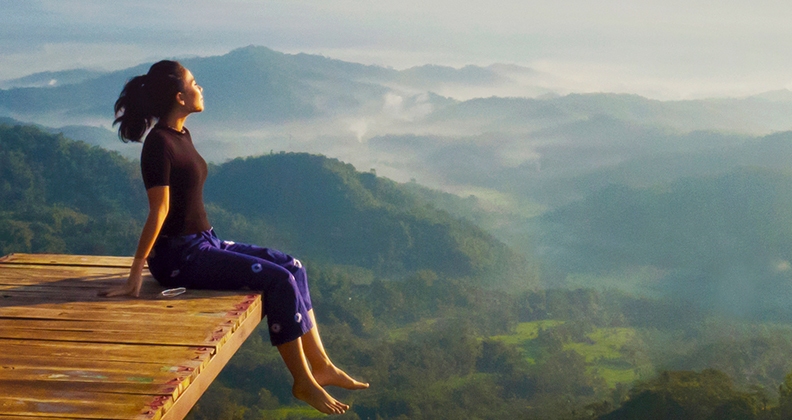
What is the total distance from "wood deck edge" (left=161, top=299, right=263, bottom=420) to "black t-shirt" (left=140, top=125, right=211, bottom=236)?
2.19 feet

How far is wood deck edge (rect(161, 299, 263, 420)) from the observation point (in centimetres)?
288

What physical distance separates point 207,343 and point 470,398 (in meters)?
68.7

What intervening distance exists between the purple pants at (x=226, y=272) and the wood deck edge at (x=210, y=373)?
119mm

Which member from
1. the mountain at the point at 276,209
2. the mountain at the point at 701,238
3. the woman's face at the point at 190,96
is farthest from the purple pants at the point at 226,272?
the mountain at the point at 701,238

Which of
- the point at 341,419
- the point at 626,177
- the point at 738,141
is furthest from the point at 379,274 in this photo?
the point at 738,141

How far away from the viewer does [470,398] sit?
228ft

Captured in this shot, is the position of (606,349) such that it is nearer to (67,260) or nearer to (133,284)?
(67,260)

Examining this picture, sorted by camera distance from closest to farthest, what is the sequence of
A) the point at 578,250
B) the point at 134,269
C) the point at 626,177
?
the point at 134,269
the point at 578,250
the point at 626,177

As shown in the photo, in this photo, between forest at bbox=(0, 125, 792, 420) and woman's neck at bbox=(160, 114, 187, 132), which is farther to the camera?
forest at bbox=(0, 125, 792, 420)

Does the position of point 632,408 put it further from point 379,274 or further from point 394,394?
point 379,274

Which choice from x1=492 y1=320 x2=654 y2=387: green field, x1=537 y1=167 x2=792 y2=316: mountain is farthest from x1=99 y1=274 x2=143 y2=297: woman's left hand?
x1=537 y1=167 x2=792 y2=316: mountain

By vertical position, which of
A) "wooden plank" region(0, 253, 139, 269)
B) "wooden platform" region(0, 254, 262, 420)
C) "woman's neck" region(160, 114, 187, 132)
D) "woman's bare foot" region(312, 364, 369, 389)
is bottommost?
"woman's bare foot" region(312, 364, 369, 389)

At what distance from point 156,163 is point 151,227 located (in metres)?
0.37

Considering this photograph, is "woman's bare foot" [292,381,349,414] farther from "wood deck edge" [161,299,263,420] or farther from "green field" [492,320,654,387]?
"green field" [492,320,654,387]
